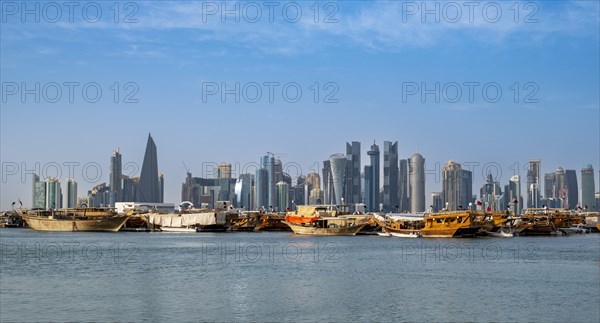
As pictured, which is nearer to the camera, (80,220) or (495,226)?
(495,226)

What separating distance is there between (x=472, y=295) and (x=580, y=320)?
10390 mm

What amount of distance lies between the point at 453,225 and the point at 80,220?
3385 inches

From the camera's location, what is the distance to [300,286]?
6091 centimetres

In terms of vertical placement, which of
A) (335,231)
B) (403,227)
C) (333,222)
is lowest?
(335,231)

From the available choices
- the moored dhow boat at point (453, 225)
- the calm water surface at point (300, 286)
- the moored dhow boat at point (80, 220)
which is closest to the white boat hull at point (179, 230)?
the moored dhow boat at point (80, 220)

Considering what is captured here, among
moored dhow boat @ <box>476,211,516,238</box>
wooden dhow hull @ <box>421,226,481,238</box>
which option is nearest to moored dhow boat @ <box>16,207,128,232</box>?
wooden dhow hull @ <box>421,226,481,238</box>

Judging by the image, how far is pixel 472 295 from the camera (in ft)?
183

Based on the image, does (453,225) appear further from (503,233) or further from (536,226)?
(536,226)

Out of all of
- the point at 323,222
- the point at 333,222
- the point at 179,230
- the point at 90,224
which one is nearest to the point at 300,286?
the point at 323,222

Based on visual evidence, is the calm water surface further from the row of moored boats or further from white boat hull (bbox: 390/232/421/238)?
white boat hull (bbox: 390/232/421/238)

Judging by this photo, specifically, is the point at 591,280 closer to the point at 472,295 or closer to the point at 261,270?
the point at 472,295

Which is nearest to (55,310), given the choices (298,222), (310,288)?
(310,288)

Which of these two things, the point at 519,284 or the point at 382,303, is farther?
the point at 519,284

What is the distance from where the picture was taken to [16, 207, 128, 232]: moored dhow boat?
6870 inches
